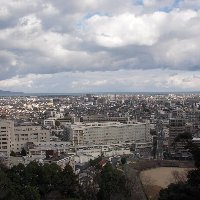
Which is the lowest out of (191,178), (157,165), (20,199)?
(157,165)

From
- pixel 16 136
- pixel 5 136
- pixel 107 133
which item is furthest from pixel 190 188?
pixel 107 133

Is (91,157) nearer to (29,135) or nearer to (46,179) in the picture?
(29,135)

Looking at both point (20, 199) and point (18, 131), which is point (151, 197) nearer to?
point (20, 199)

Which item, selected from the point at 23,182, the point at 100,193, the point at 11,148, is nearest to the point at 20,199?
the point at 23,182

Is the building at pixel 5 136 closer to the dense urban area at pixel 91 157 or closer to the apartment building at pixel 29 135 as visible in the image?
the dense urban area at pixel 91 157

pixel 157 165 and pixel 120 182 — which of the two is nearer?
pixel 120 182

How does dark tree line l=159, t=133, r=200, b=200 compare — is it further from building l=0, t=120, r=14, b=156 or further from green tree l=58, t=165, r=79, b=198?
building l=0, t=120, r=14, b=156

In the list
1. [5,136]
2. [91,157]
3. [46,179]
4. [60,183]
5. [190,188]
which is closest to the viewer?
[190,188]
